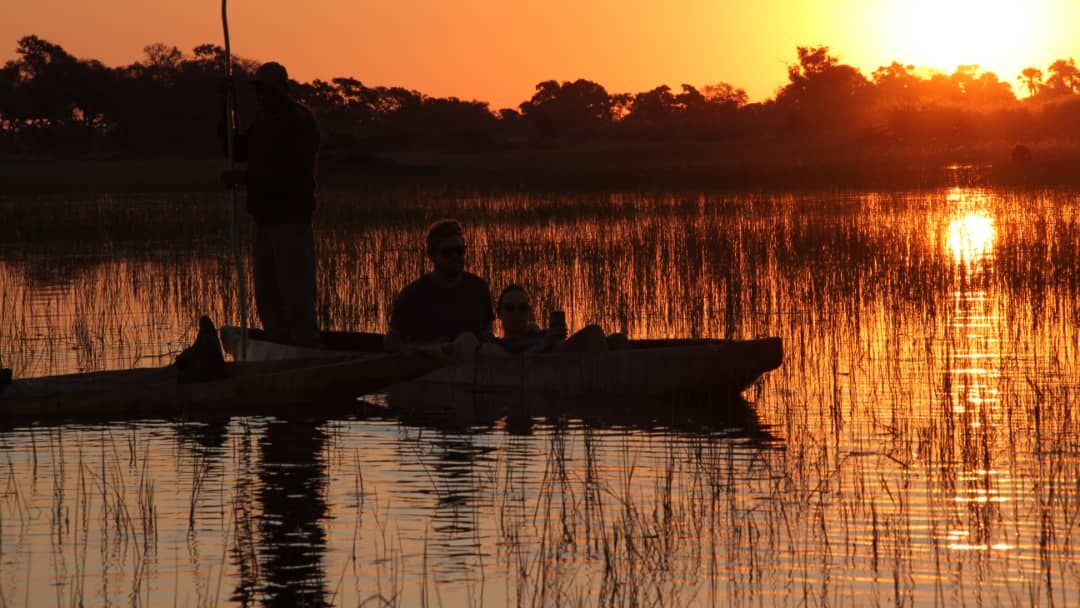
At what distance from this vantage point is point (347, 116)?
326 feet

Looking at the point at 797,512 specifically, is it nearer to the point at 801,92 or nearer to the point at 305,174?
the point at 305,174

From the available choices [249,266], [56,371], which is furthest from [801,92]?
[56,371]

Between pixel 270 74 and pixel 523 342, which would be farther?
pixel 270 74

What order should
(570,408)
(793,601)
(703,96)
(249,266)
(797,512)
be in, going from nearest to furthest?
(793,601) < (797,512) < (570,408) < (249,266) < (703,96)

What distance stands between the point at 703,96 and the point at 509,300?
414 feet

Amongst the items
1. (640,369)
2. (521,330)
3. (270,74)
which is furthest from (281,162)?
(640,369)

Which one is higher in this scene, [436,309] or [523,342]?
[436,309]

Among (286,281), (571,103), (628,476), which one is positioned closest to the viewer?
(628,476)

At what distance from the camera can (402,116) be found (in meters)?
119

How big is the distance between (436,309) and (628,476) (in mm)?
3796

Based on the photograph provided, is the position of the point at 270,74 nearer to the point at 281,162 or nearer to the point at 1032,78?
the point at 281,162

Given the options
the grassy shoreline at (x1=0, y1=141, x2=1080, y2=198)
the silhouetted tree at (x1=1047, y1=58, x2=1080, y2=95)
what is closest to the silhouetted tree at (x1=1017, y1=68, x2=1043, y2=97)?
the silhouetted tree at (x1=1047, y1=58, x2=1080, y2=95)

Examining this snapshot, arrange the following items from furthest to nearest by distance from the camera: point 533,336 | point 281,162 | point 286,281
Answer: point 286,281 < point 281,162 < point 533,336

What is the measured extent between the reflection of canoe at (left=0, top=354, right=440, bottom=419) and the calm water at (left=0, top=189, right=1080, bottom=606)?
0.59ft
